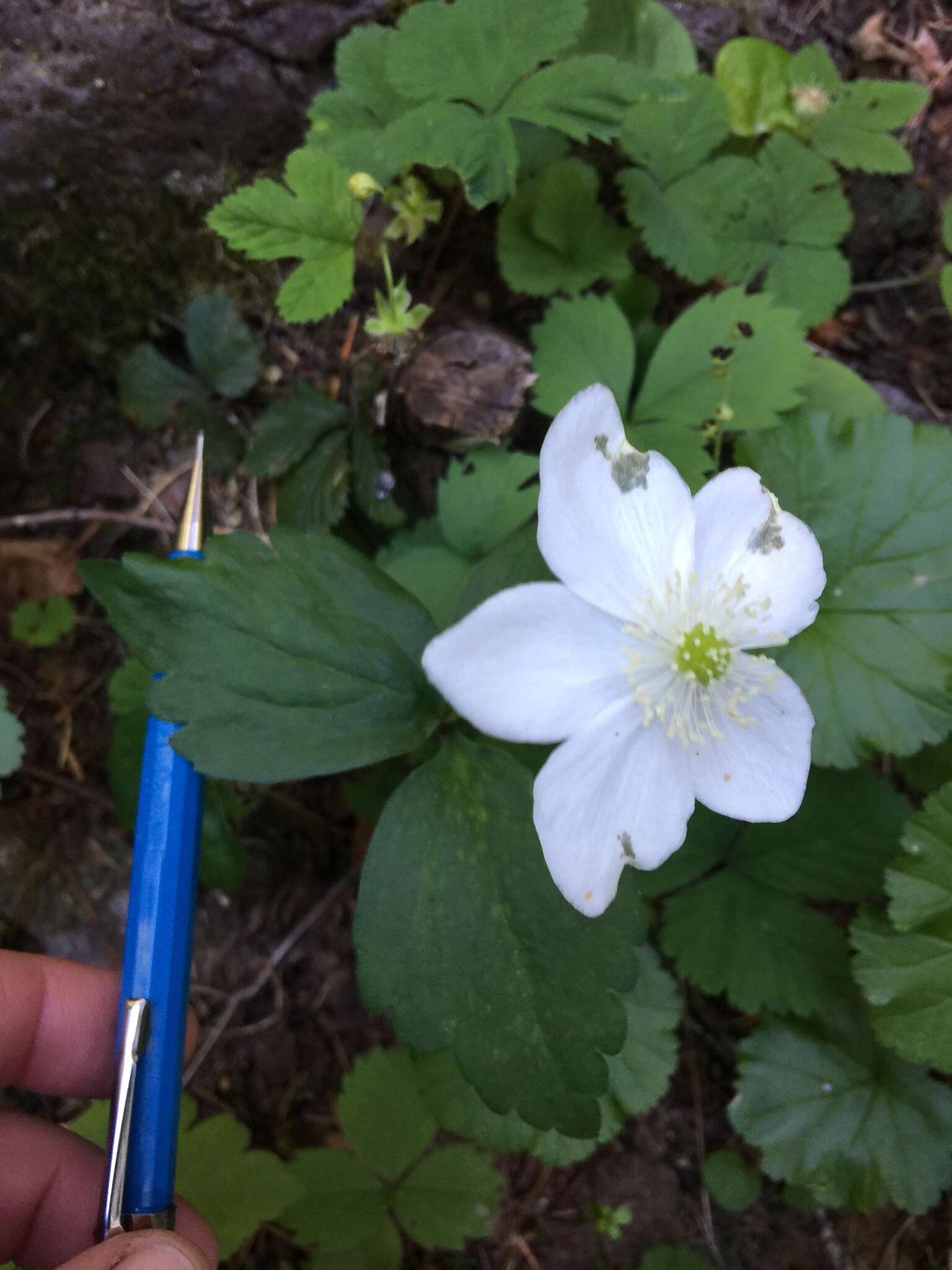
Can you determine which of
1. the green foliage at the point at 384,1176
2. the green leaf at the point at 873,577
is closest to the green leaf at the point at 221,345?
the green leaf at the point at 873,577

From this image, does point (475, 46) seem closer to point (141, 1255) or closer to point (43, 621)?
point (43, 621)

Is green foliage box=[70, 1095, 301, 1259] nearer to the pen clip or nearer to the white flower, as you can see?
the pen clip

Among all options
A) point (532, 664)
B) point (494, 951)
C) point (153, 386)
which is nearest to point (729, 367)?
point (532, 664)

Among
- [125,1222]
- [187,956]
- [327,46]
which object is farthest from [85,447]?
[125,1222]

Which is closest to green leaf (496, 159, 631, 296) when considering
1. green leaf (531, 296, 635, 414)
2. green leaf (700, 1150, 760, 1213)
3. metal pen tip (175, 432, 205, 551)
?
green leaf (531, 296, 635, 414)

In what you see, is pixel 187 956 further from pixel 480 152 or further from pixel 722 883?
pixel 480 152
